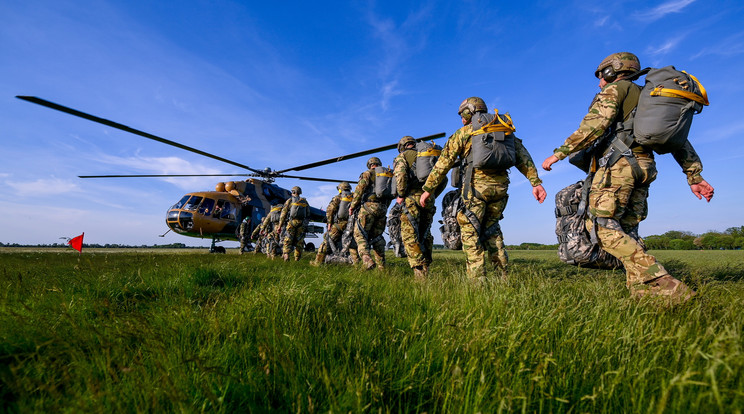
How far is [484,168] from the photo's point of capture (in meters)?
4.04

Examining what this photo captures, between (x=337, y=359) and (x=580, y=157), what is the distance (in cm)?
345

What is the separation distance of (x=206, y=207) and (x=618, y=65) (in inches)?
624

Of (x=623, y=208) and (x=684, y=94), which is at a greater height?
(x=684, y=94)

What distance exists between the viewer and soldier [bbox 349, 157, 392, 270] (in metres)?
7.04

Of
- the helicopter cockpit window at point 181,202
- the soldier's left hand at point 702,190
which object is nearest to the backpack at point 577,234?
the soldier's left hand at point 702,190

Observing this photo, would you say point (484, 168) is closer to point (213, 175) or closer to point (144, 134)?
point (144, 134)

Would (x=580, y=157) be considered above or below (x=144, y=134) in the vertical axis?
below

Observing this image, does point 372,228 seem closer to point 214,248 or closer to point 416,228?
point 416,228

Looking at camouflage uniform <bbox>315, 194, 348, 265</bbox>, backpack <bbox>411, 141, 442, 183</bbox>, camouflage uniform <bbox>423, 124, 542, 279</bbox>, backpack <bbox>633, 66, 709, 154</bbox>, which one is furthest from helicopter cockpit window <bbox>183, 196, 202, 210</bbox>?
backpack <bbox>633, 66, 709, 154</bbox>

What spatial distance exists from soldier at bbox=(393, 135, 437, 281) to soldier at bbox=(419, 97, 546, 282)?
1171 mm

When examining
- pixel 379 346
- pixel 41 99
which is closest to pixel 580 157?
pixel 379 346

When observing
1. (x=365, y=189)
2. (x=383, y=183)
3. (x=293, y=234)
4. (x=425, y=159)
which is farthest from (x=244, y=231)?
(x=425, y=159)

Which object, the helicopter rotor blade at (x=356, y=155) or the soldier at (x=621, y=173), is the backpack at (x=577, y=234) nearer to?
the soldier at (x=621, y=173)

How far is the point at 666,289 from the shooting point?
8.31 ft
